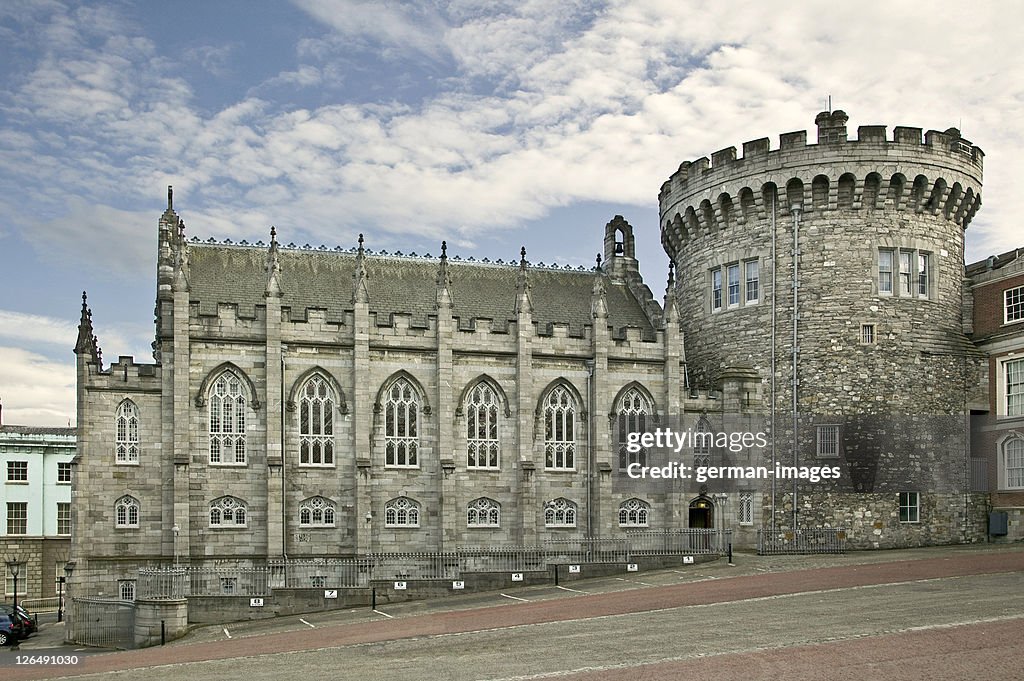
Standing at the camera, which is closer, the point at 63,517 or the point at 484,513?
the point at 484,513

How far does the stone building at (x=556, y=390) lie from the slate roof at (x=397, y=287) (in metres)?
0.16

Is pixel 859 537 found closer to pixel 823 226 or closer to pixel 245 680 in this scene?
pixel 823 226

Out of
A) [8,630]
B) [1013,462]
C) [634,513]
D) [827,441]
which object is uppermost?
[827,441]

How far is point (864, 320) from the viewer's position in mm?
44438

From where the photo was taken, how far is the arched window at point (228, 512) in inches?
1613

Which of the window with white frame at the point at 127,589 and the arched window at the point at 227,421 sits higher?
the arched window at the point at 227,421

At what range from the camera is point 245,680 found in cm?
2294

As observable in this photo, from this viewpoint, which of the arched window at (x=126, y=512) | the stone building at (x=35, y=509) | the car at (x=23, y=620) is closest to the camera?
the car at (x=23, y=620)

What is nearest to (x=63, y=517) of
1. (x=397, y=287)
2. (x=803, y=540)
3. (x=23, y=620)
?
(x=23, y=620)

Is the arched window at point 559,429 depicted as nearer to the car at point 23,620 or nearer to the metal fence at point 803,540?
the metal fence at point 803,540

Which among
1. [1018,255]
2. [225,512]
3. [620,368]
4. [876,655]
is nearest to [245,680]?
[876,655]

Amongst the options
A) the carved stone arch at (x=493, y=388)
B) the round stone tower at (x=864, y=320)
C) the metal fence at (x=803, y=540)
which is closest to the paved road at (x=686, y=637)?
the metal fence at (x=803, y=540)

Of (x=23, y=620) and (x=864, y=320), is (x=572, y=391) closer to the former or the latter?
(x=864, y=320)

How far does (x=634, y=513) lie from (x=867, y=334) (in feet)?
37.7
